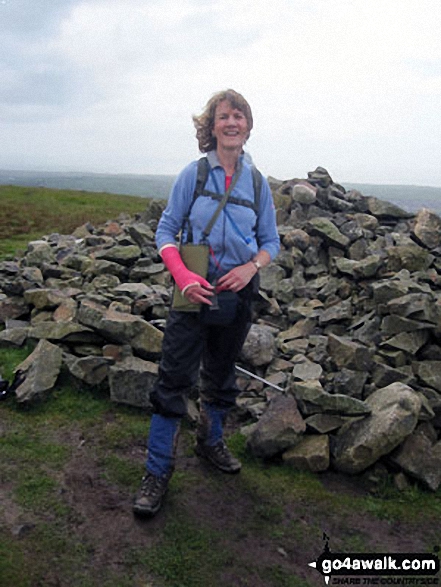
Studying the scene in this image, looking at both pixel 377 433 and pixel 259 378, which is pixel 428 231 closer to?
pixel 259 378

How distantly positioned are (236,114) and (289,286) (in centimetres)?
648

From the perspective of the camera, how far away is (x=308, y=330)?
32.3ft

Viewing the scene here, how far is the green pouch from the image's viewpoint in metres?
5.25

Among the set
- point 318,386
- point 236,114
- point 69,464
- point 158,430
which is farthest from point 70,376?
point 236,114

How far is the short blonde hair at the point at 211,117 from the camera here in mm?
5246

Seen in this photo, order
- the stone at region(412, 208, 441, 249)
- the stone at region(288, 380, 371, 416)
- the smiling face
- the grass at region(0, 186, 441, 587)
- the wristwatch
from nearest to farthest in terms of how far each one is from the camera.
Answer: the grass at region(0, 186, 441, 587) → the smiling face → the wristwatch → the stone at region(288, 380, 371, 416) → the stone at region(412, 208, 441, 249)

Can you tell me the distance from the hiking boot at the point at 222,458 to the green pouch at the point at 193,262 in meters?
2.10

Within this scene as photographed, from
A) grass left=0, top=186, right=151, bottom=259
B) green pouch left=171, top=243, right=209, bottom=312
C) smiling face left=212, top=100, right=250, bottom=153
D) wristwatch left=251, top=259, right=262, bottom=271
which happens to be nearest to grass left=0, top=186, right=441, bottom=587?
green pouch left=171, top=243, right=209, bottom=312

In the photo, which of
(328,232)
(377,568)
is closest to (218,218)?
(377,568)

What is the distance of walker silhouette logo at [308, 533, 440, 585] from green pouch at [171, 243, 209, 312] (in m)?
2.81

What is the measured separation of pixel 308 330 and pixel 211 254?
4970mm

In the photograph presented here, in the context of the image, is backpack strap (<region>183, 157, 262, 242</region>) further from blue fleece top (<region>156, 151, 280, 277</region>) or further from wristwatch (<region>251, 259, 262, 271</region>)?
wristwatch (<region>251, 259, 262, 271</region>)

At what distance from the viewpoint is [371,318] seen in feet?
30.5

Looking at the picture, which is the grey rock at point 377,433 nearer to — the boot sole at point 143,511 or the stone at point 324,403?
the stone at point 324,403
